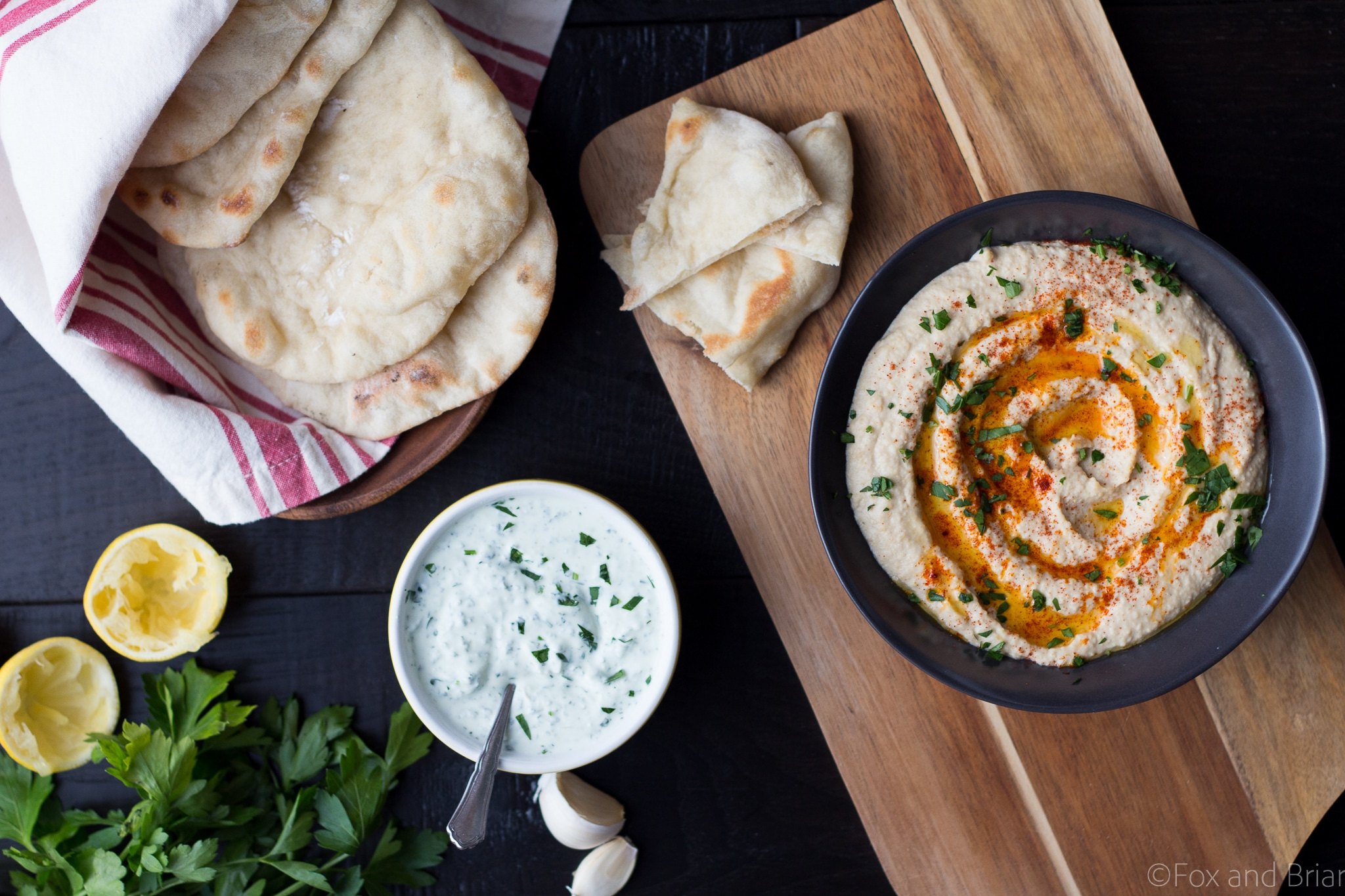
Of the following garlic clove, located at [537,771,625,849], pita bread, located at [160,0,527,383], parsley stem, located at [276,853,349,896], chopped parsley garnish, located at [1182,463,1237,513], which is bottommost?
garlic clove, located at [537,771,625,849]

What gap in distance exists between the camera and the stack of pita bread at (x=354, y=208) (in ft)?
6.89

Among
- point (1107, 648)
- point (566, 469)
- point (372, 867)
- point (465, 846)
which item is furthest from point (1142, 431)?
point (372, 867)

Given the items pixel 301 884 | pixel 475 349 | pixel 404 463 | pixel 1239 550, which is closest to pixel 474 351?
pixel 475 349

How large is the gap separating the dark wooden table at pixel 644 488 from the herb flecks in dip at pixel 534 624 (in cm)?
36

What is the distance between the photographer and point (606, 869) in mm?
2705

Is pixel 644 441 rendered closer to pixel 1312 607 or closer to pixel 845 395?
pixel 845 395

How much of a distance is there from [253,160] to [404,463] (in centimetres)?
83

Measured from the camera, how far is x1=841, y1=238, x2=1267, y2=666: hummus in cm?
220

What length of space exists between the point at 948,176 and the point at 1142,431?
34.0 inches

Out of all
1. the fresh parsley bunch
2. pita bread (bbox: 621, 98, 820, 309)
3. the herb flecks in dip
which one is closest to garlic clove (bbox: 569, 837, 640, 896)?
the fresh parsley bunch

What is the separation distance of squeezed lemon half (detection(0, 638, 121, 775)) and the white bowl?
1082 millimetres

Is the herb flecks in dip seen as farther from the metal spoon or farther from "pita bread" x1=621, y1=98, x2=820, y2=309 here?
"pita bread" x1=621, y1=98, x2=820, y2=309

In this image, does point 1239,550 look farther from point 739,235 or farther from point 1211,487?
point 739,235

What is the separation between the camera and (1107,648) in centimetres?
225
